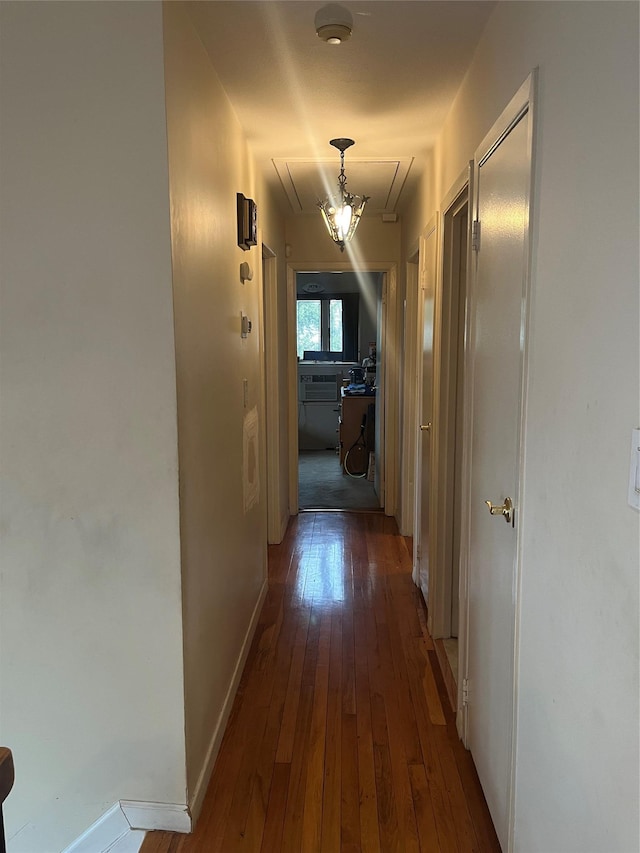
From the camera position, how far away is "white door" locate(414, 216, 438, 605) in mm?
3086

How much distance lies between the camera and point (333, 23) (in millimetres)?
1714

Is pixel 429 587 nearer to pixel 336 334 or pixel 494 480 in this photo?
pixel 494 480

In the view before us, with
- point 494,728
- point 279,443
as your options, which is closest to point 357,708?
point 494,728

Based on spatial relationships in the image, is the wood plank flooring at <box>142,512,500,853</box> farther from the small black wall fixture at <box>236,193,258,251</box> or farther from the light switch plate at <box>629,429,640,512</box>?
the small black wall fixture at <box>236,193,258,251</box>

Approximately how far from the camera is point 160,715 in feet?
5.83

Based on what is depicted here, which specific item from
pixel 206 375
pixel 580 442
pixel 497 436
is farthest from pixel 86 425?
pixel 580 442

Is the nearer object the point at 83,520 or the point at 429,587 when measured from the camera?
the point at 83,520

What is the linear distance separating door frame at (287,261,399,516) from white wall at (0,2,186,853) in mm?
3071

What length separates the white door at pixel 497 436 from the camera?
149 centimetres

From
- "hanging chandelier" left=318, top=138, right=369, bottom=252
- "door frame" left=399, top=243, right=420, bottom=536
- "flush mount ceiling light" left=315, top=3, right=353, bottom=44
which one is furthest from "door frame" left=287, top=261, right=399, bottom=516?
"flush mount ceiling light" left=315, top=3, right=353, bottom=44

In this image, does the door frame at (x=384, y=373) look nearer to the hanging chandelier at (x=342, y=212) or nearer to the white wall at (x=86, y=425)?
the hanging chandelier at (x=342, y=212)

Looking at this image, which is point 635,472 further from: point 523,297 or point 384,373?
point 384,373

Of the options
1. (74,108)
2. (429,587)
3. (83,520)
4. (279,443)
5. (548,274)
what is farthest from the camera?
(279,443)

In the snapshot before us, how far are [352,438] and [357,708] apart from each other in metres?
4.17
